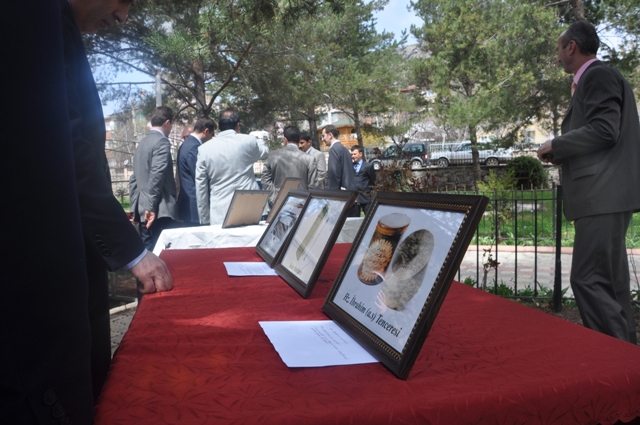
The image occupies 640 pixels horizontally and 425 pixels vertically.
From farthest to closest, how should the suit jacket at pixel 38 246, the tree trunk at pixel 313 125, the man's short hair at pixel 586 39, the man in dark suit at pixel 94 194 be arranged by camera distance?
the tree trunk at pixel 313 125 < the man's short hair at pixel 586 39 < the man in dark suit at pixel 94 194 < the suit jacket at pixel 38 246

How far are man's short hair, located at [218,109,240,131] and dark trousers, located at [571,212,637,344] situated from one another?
11.1ft

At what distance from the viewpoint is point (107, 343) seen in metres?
1.32

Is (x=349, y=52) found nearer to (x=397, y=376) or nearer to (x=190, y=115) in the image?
(x=190, y=115)

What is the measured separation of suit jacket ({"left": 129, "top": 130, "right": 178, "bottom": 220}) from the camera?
5.19 meters

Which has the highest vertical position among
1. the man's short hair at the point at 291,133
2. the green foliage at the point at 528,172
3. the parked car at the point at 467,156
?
the man's short hair at the point at 291,133

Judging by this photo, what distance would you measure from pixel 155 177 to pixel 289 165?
1.64 metres

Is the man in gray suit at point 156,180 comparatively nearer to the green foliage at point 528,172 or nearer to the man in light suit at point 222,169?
the man in light suit at point 222,169

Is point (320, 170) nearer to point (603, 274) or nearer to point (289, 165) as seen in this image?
point (289, 165)

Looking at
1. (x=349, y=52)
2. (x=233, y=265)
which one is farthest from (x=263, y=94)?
(x=349, y=52)

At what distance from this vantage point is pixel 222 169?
16.8 ft

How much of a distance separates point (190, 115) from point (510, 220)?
9.06m

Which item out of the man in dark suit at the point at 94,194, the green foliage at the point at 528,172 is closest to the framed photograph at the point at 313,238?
the man in dark suit at the point at 94,194

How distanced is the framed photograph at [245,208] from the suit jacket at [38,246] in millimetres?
3114

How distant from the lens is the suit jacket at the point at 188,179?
591cm
